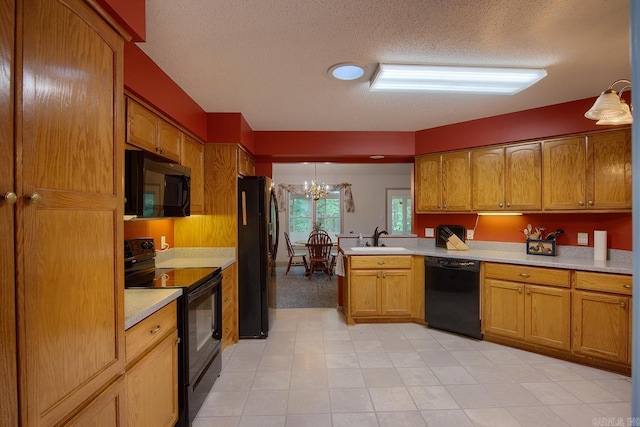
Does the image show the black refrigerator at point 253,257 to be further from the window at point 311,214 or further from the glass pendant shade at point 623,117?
the window at point 311,214

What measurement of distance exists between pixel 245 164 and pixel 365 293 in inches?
77.3

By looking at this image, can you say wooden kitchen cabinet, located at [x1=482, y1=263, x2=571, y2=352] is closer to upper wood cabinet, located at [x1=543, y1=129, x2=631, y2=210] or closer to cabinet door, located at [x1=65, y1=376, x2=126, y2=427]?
upper wood cabinet, located at [x1=543, y1=129, x2=631, y2=210]

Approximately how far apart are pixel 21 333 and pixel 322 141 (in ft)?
10.7

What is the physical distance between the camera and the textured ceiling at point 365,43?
154cm

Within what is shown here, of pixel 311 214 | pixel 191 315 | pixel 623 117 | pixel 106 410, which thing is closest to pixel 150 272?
pixel 191 315

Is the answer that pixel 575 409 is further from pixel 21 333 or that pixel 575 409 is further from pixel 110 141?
pixel 110 141

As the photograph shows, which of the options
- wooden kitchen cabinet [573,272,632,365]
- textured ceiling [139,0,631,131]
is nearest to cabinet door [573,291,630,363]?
wooden kitchen cabinet [573,272,632,365]

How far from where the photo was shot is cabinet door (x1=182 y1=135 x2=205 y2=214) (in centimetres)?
265

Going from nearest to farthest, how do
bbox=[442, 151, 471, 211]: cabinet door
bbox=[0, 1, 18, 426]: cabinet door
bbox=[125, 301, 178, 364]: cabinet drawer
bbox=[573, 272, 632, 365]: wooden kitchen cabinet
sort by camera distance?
bbox=[0, 1, 18, 426]: cabinet door, bbox=[125, 301, 178, 364]: cabinet drawer, bbox=[573, 272, 632, 365]: wooden kitchen cabinet, bbox=[442, 151, 471, 211]: cabinet door

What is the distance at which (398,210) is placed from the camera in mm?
7738

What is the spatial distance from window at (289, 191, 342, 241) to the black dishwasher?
4.46 meters

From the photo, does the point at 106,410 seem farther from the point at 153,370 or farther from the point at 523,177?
the point at 523,177

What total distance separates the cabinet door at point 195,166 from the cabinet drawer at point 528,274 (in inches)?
111

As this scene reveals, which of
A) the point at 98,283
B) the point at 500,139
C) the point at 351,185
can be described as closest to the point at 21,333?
the point at 98,283
